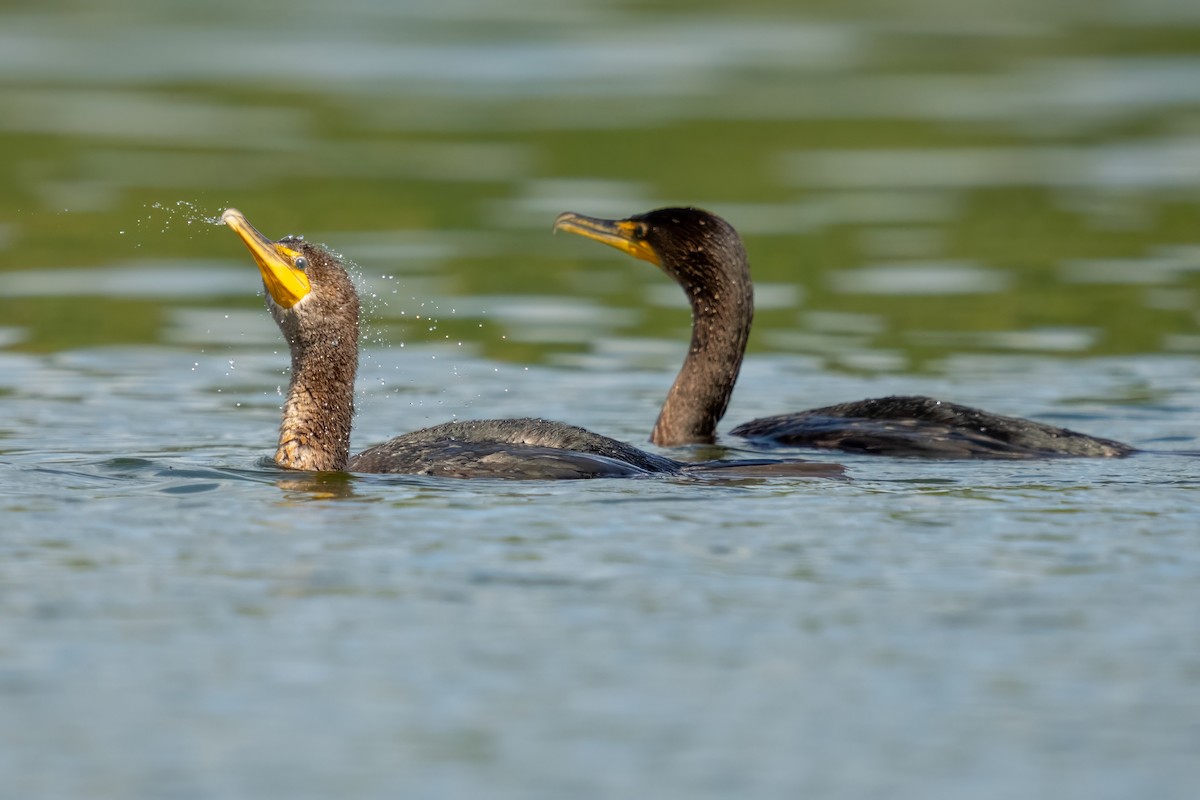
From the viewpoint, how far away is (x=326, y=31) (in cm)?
3036

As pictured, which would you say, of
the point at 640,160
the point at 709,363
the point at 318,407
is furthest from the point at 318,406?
the point at 640,160

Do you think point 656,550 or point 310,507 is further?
point 310,507

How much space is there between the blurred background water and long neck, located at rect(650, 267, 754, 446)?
292 millimetres

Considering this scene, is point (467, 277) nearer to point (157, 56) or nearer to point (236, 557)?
point (236, 557)

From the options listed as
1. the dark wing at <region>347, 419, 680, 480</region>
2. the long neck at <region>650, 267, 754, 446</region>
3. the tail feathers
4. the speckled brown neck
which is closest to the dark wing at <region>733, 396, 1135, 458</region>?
the long neck at <region>650, 267, 754, 446</region>

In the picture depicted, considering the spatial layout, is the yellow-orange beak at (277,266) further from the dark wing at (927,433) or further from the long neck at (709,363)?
the dark wing at (927,433)

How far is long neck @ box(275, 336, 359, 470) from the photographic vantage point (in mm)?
8945

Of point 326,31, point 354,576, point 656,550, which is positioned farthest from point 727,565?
point 326,31

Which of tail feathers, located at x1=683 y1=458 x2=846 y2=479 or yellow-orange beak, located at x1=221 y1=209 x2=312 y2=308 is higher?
yellow-orange beak, located at x1=221 y1=209 x2=312 y2=308

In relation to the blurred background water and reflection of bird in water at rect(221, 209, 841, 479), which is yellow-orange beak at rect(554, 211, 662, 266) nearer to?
the blurred background water

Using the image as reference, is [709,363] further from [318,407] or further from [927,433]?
[318,407]

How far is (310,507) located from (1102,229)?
10521 mm

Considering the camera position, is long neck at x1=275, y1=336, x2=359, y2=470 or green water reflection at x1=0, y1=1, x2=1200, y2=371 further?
green water reflection at x1=0, y1=1, x2=1200, y2=371

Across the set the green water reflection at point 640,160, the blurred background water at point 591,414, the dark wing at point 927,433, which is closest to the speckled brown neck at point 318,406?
the blurred background water at point 591,414
